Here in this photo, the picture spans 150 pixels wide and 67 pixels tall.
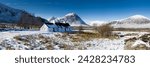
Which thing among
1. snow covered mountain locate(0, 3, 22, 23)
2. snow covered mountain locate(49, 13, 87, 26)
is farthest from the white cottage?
snow covered mountain locate(0, 3, 22, 23)

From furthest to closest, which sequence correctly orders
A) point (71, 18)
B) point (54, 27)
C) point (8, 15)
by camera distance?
point (71, 18) → point (8, 15) → point (54, 27)

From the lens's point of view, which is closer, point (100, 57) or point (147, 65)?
point (147, 65)

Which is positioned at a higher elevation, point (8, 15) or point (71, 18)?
point (71, 18)

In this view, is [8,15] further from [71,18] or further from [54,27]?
[54,27]

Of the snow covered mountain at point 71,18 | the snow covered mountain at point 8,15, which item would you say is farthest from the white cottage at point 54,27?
the snow covered mountain at point 8,15

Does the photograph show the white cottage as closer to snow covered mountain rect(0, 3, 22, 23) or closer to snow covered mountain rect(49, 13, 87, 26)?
snow covered mountain rect(49, 13, 87, 26)

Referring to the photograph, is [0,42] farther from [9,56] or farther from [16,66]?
[16,66]

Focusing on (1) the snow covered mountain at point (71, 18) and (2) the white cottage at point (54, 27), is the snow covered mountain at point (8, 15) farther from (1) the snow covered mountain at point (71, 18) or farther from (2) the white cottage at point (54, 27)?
(2) the white cottage at point (54, 27)

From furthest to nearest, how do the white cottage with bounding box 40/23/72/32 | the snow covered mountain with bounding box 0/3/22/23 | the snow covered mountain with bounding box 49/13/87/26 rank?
1. the snow covered mountain with bounding box 0/3/22/23
2. the snow covered mountain with bounding box 49/13/87/26
3. the white cottage with bounding box 40/23/72/32

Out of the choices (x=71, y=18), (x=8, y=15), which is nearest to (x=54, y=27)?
(x=8, y=15)

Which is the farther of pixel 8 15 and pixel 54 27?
pixel 8 15

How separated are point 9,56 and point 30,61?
1329 millimetres

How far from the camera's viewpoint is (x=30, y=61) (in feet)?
34.7

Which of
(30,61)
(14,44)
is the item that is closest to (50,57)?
(30,61)
